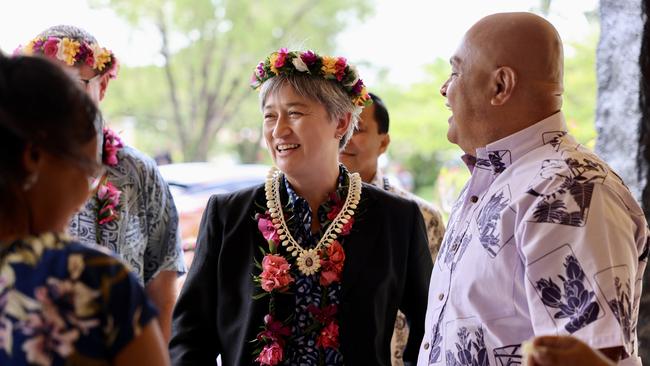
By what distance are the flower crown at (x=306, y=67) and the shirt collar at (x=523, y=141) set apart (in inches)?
26.1

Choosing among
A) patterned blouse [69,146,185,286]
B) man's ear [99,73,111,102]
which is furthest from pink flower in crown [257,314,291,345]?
man's ear [99,73,111,102]

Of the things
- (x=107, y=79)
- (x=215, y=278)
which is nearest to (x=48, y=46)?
(x=107, y=79)

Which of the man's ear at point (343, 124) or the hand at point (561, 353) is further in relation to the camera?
the man's ear at point (343, 124)

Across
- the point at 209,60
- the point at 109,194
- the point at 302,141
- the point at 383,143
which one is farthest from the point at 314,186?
the point at 209,60

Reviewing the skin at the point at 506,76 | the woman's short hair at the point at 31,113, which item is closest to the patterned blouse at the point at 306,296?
the skin at the point at 506,76

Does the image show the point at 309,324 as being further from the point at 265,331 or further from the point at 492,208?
the point at 492,208

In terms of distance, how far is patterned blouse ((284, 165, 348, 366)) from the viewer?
2.30 meters

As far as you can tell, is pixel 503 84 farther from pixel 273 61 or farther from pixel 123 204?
pixel 123 204

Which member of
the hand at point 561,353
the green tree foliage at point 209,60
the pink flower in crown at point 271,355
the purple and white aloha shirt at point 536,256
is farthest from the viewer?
the green tree foliage at point 209,60

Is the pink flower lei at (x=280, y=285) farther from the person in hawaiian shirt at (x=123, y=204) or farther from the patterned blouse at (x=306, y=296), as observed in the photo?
the person in hawaiian shirt at (x=123, y=204)

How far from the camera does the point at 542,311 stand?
170cm

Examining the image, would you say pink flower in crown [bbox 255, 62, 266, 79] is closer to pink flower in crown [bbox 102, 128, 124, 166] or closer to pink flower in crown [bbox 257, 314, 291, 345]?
pink flower in crown [bbox 102, 128, 124, 166]

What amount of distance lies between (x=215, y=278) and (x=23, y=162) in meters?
1.17

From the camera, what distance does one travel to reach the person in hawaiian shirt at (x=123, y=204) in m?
2.56
